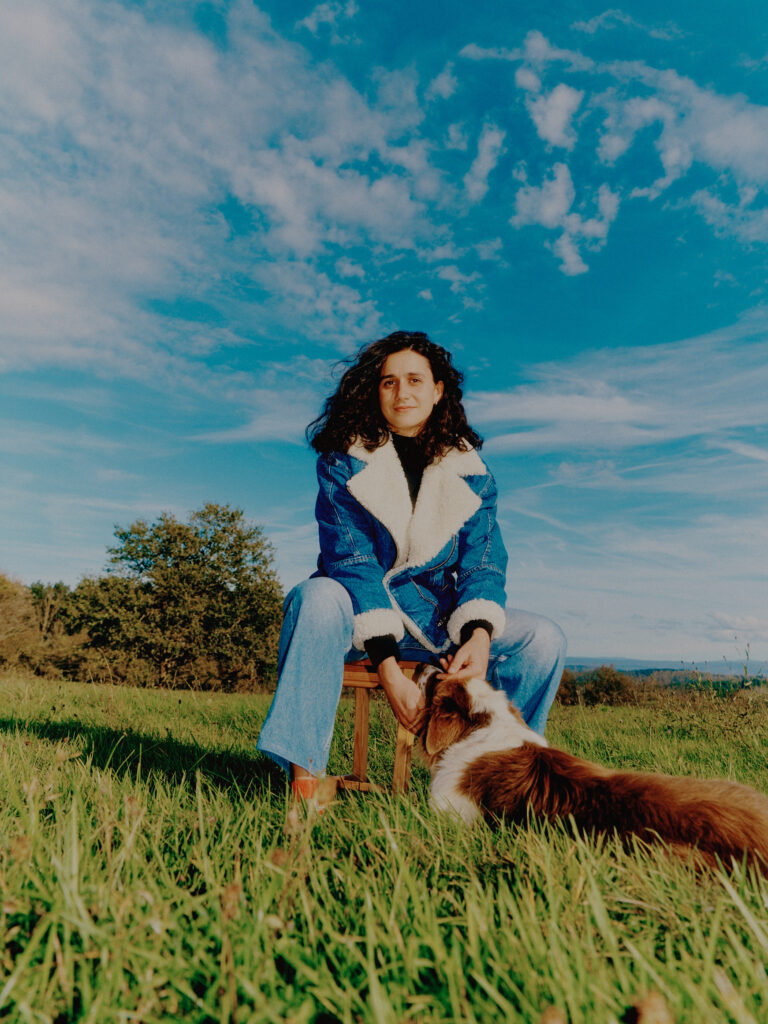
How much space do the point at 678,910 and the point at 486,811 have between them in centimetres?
87

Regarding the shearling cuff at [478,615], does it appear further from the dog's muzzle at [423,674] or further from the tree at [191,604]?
the tree at [191,604]

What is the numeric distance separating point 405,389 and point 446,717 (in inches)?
75.9

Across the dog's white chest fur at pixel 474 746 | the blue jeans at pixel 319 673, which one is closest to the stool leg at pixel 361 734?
the blue jeans at pixel 319 673

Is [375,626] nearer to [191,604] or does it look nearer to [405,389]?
[405,389]

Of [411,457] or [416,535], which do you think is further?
[411,457]

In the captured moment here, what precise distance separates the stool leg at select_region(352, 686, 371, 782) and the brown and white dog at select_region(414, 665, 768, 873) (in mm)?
579

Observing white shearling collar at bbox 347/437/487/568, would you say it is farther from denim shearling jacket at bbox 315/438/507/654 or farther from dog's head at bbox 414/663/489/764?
dog's head at bbox 414/663/489/764

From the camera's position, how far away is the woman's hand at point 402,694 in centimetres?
290

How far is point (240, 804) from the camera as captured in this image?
2668mm

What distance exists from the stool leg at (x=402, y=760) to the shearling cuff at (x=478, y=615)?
0.57m

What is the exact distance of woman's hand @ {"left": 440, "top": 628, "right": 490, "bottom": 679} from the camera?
3090mm

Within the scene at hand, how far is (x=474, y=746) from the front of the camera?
103 inches

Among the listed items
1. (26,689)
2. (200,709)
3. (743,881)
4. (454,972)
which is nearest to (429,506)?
(743,881)

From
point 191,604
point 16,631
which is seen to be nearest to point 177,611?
point 191,604
